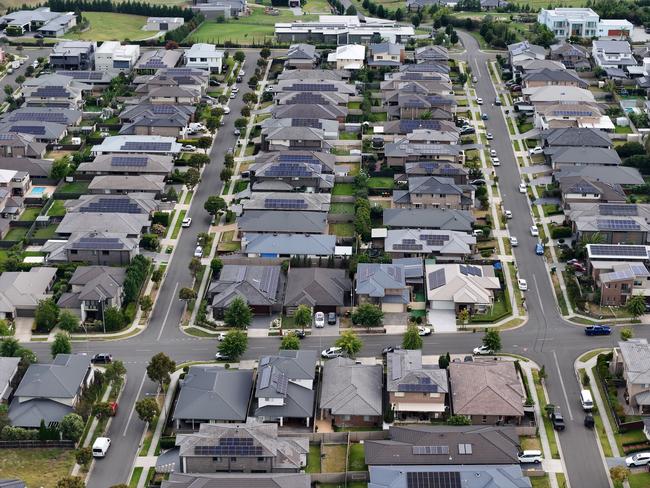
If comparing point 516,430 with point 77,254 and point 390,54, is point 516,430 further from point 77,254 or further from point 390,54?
point 390,54

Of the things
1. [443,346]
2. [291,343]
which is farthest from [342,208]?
[291,343]

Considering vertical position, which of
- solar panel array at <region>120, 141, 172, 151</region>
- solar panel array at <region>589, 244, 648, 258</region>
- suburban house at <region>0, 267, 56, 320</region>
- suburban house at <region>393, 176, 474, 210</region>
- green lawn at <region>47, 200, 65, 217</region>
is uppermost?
solar panel array at <region>589, 244, 648, 258</region>

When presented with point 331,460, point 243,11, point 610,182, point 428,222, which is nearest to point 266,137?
point 428,222

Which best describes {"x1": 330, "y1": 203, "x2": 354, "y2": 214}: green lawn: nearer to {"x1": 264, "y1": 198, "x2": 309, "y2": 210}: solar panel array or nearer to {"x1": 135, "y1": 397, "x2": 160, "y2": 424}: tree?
{"x1": 264, "y1": 198, "x2": 309, "y2": 210}: solar panel array

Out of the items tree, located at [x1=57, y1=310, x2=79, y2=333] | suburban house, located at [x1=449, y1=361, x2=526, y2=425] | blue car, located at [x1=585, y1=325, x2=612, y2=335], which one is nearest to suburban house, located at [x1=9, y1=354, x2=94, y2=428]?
tree, located at [x1=57, y1=310, x2=79, y2=333]

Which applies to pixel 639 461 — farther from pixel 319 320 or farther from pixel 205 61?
pixel 205 61

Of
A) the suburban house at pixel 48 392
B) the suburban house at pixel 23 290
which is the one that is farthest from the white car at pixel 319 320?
the suburban house at pixel 23 290
